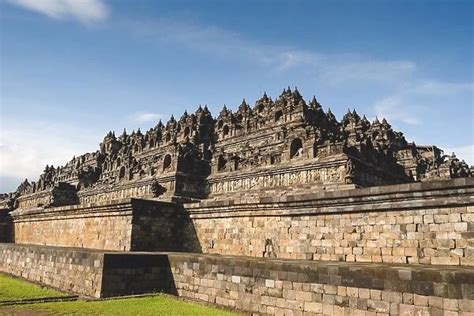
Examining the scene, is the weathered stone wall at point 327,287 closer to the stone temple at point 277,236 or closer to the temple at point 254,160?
the stone temple at point 277,236

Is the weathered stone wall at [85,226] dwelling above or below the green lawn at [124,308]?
above

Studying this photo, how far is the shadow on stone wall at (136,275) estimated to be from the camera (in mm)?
12344

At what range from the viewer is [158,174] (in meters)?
29.1

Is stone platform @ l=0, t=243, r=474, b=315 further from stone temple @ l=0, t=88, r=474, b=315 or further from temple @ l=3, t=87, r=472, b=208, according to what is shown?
temple @ l=3, t=87, r=472, b=208

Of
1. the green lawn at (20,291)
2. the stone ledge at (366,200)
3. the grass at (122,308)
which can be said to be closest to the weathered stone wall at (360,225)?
the stone ledge at (366,200)

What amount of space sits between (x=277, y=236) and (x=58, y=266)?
7.95 m

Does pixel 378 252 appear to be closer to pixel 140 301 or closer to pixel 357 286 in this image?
pixel 357 286

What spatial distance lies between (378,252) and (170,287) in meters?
6.32

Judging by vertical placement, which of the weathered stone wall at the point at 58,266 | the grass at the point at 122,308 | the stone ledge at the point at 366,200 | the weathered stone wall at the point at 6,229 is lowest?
the grass at the point at 122,308

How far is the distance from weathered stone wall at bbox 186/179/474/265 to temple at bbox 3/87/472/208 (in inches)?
295

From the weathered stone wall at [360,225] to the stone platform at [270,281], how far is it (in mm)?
1275

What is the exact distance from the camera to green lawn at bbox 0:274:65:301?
12353 millimetres

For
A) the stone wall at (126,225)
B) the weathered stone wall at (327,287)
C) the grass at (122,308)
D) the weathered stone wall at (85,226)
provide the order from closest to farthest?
the weathered stone wall at (327,287), the grass at (122,308), the stone wall at (126,225), the weathered stone wall at (85,226)

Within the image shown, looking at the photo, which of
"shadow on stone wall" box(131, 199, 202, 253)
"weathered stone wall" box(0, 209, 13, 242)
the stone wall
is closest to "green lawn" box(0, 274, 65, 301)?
the stone wall
